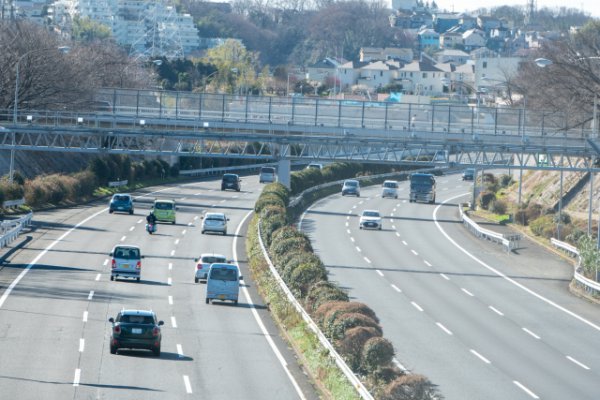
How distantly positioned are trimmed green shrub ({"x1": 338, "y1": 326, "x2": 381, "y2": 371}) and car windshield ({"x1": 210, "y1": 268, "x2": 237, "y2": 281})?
12700 millimetres

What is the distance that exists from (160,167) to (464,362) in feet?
256

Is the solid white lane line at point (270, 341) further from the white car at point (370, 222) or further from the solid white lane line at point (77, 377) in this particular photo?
the white car at point (370, 222)

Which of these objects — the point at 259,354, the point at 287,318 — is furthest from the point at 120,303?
the point at 259,354

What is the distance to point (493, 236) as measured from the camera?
255 feet

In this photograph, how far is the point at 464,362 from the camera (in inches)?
1475

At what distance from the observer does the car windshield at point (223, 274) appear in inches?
1727

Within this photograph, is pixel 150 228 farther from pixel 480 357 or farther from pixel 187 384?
pixel 187 384

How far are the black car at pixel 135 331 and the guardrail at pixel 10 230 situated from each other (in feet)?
82.3

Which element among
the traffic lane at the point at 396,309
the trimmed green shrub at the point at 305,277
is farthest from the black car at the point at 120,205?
the trimmed green shrub at the point at 305,277

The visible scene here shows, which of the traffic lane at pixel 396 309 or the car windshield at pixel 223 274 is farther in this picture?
the car windshield at pixel 223 274

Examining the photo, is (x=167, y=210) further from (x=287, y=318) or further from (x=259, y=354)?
(x=259, y=354)

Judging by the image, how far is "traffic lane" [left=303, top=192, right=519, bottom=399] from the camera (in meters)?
34.8

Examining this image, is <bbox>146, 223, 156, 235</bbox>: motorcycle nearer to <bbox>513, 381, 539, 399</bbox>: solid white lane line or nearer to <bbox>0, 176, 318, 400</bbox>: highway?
<bbox>0, 176, 318, 400</bbox>: highway

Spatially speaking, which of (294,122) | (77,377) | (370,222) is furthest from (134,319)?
(294,122)
